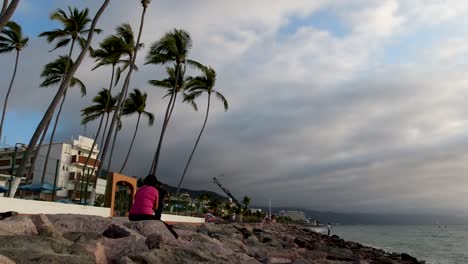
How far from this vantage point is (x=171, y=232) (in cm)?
842

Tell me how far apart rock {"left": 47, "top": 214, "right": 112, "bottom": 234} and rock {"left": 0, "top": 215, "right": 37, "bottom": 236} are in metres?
1.21

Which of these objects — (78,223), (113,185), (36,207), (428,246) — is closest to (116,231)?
(78,223)

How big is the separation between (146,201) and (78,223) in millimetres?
1456

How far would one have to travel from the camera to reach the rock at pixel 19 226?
6.48m

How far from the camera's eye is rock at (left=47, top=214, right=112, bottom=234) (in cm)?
833

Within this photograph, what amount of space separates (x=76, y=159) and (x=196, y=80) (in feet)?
98.0

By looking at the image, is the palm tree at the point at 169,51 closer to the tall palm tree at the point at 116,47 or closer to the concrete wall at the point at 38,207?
the tall palm tree at the point at 116,47

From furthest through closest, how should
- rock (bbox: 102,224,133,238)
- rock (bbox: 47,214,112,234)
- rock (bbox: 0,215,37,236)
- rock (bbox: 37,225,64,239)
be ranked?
rock (bbox: 47,214,112,234) → rock (bbox: 102,224,133,238) → rock (bbox: 37,225,64,239) → rock (bbox: 0,215,37,236)

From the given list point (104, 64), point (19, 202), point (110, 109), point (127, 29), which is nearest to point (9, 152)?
point (110, 109)

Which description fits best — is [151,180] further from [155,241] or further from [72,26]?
[72,26]

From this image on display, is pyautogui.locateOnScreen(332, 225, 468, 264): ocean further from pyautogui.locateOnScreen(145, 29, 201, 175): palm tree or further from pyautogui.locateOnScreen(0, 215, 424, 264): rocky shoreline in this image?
pyautogui.locateOnScreen(0, 215, 424, 264): rocky shoreline

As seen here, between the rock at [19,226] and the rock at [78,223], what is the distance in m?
1.21

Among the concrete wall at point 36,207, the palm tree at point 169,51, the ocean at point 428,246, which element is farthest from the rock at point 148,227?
the ocean at point 428,246

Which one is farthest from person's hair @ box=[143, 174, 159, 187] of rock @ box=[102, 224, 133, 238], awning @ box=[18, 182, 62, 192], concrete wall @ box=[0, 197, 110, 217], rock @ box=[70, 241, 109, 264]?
awning @ box=[18, 182, 62, 192]
